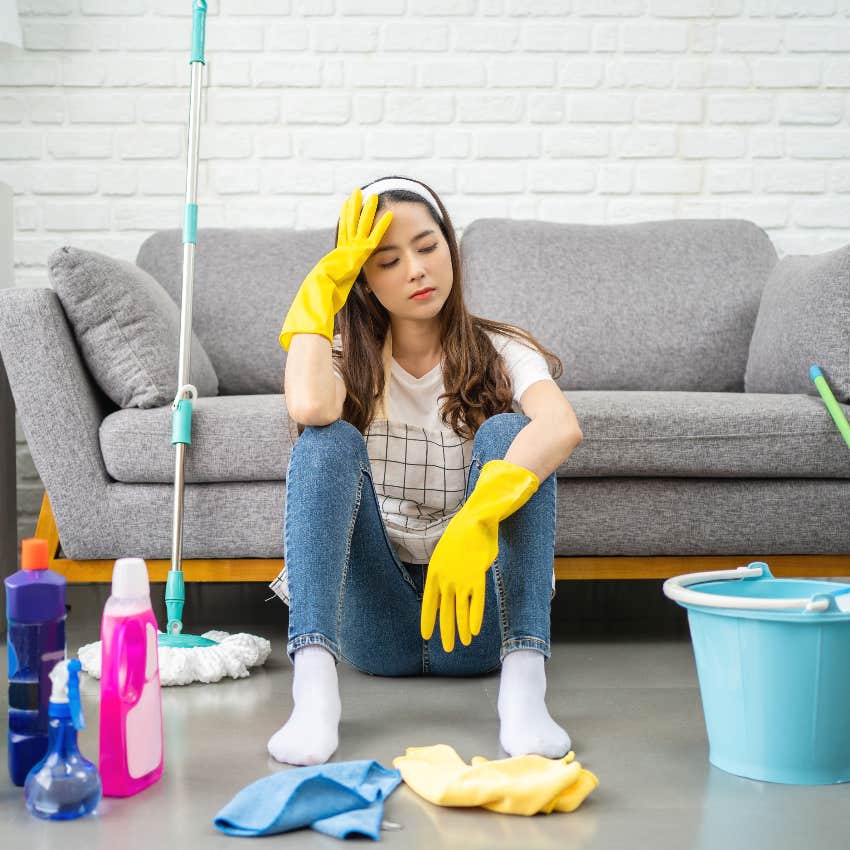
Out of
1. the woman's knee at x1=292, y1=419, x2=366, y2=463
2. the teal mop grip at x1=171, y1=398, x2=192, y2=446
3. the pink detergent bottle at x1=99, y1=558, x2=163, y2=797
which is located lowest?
the pink detergent bottle at x1=99, y1=558, x2=163, y2=797

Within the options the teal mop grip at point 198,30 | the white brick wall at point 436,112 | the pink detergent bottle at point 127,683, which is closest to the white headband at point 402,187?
the teal mop grip at point 198,30

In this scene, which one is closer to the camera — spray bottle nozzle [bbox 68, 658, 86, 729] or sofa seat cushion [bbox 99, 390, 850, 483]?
spray bottle nozzle [bbox 68, 658, 86, 729]

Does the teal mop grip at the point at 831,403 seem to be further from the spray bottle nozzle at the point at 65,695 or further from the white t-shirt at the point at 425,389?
the spray bottle nozzle at the point at 65,695

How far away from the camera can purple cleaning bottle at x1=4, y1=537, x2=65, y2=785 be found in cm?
113

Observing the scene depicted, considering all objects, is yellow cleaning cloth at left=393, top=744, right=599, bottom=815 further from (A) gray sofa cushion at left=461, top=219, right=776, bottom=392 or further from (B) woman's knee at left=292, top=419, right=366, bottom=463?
(A) gray sofa cushion at left=461, top=219, right=776, bottom=392

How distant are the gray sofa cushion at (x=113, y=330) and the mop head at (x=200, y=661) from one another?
502 mm

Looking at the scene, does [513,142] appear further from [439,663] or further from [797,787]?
[797,787]

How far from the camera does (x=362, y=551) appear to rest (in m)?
1.49

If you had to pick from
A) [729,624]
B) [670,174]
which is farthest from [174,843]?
[670,174]

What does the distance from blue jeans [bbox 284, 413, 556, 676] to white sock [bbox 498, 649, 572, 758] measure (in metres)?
0.02

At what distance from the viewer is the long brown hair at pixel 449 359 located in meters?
1.59

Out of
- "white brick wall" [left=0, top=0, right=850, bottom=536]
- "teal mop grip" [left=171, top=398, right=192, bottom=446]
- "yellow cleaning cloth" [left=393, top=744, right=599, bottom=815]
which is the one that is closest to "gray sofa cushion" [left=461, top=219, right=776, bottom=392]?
"white brick wall" [left=0, top=0, right=850, bottom=536]

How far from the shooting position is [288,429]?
187 cm

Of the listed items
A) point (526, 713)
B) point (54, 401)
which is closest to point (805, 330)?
point (526, 713)
